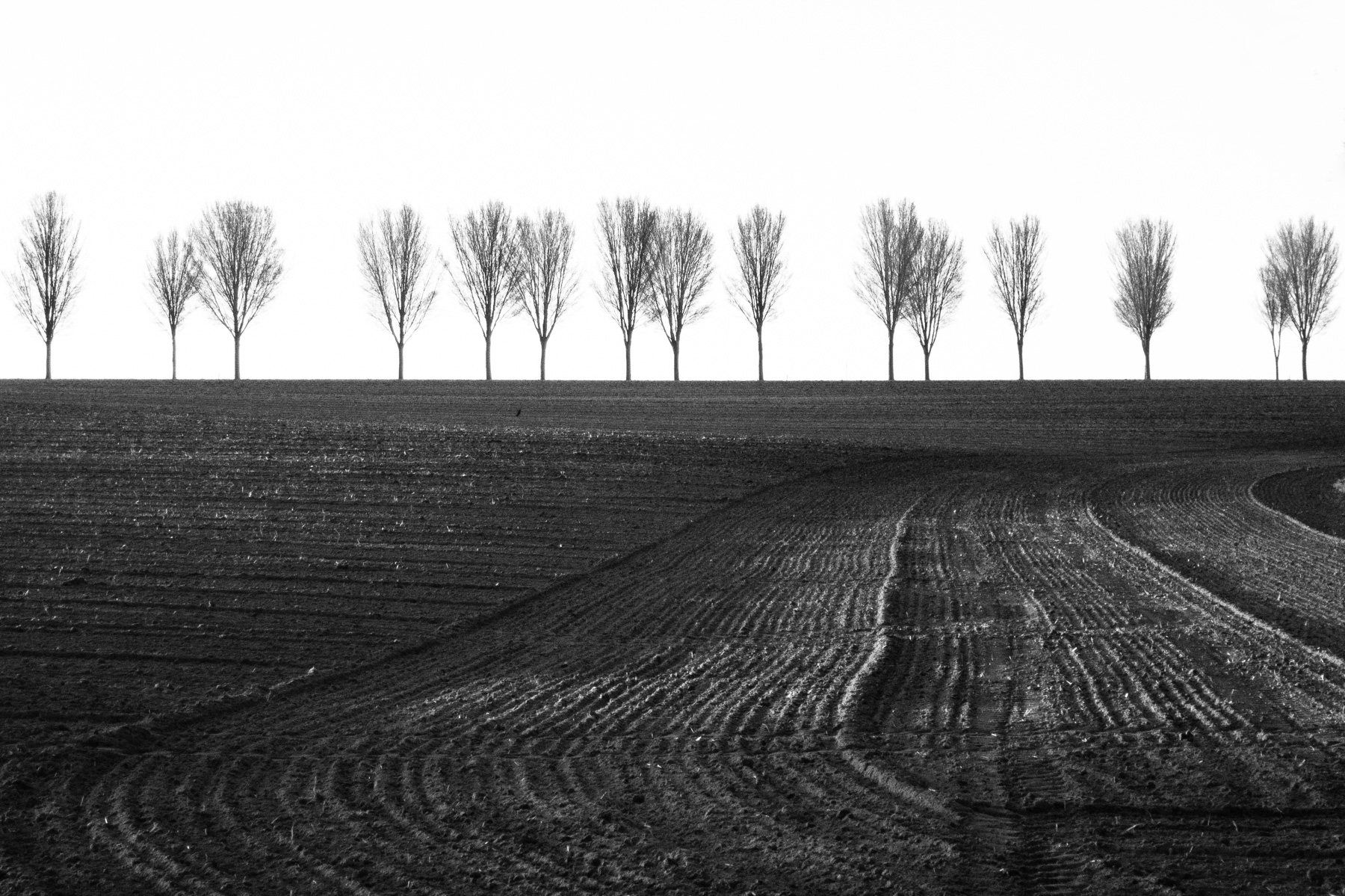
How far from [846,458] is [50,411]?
915 inches

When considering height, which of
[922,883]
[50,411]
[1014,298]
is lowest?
[922,883]

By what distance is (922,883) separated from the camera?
5656mm

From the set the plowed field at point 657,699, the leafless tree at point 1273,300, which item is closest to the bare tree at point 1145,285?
the leafless tree at point 1273,300

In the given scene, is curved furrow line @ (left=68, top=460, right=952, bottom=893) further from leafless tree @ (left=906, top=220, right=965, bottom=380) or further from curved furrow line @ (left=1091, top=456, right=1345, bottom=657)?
leafless tree @ (left=906, top=220, right=965, bottom=380)

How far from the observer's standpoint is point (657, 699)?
350 inches

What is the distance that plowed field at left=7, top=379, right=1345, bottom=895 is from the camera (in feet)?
19.7

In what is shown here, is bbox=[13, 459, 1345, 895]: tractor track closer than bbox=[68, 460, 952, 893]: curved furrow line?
Yes

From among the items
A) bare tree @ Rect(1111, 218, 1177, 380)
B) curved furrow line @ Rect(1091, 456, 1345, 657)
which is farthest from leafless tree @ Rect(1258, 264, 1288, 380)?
curved furrow line @ Rect(1091, 456, 1345, 657)

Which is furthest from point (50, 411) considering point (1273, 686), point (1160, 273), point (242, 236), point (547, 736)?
point (1160, 273)

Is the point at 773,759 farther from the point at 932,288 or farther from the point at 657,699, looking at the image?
the point at 932,288

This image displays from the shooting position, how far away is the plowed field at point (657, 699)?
6008 millimetres

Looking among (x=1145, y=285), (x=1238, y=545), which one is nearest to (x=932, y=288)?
(x=1145, y=285)

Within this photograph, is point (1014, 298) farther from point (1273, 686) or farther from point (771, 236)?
point (1273, 686)

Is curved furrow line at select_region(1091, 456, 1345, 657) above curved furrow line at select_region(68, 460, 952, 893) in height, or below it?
above
